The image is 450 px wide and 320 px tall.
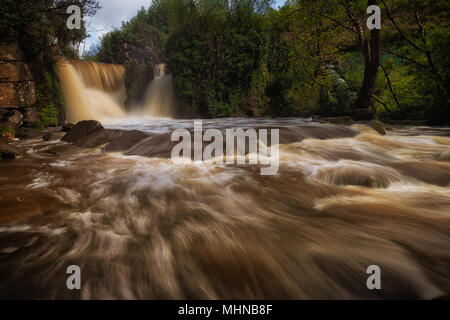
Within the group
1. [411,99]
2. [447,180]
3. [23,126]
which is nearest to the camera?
[447,180]

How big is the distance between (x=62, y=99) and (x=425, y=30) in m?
16.0

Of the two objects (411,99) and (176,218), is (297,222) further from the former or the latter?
(411,99)

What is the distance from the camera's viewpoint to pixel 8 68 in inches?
302

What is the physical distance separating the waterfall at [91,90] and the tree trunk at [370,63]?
13847 millimetres

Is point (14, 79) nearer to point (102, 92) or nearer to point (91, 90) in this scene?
point (91, 90)

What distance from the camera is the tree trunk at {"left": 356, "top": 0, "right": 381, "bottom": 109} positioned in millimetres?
8712

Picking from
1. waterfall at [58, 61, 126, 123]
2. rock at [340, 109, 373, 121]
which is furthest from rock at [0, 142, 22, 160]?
rock at [340, 109, 373, 121]

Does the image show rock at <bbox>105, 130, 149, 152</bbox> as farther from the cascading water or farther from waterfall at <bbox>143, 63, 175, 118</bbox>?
waterfall at <bbox>143, 63, 175, 118</bbox>

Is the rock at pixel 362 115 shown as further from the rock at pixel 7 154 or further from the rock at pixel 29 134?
the rock at pixel 29 134

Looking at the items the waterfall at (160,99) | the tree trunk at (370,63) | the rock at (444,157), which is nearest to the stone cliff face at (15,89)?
the waterfall at (160,99)

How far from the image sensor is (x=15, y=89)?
7934 millimetres

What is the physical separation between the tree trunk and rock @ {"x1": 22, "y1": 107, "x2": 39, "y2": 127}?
518 inches

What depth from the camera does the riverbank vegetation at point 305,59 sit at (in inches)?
350
